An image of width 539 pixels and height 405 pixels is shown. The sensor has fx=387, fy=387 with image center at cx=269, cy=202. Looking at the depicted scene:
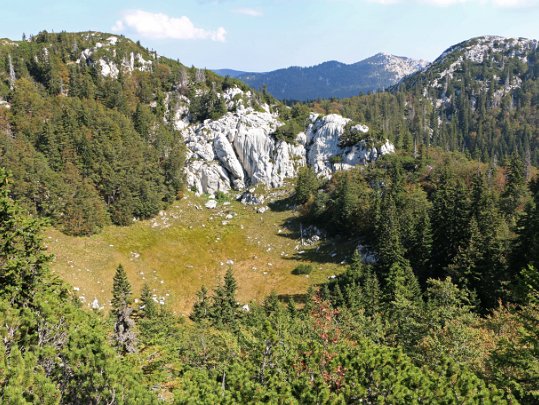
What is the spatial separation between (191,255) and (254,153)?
36118mm

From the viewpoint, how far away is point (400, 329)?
29594mm

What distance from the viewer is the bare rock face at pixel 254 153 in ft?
315

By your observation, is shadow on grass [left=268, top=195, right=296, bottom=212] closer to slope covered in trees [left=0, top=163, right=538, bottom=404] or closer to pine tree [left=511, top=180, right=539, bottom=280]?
pine tree [left=511, top=180, right=539, bottom=280]

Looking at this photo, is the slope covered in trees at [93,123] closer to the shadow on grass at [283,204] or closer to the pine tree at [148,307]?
the shadow on grass at [283,204]

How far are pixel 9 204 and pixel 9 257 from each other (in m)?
2.81

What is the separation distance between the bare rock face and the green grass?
12.8m

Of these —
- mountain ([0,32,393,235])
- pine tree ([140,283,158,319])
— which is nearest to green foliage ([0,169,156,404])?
pine tree ([140,283,158,319])

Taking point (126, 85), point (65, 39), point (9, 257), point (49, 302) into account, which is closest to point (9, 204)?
point (9, 257)

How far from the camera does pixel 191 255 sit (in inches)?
2837

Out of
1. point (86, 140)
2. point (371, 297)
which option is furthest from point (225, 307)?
point (86, 140)

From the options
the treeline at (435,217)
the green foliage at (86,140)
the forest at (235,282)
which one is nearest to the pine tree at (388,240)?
the treeline at (435,217)

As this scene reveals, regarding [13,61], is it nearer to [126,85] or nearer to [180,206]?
[126,85]

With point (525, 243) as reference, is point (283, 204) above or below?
below

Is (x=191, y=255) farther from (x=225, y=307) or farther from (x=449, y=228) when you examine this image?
(x=449, y=228)
